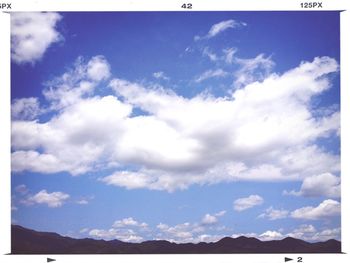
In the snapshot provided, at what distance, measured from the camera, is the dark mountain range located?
1034cm

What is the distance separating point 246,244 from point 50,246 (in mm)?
5735

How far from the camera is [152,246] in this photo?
420 inches

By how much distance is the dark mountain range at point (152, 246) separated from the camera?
1034 centimetres

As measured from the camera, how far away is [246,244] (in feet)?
36.3

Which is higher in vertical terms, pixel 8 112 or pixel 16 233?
pixel 8 112

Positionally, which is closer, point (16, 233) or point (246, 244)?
point (16, 233)

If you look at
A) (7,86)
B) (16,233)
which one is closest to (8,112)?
(7,86)

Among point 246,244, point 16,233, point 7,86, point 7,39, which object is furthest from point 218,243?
point 7,39
